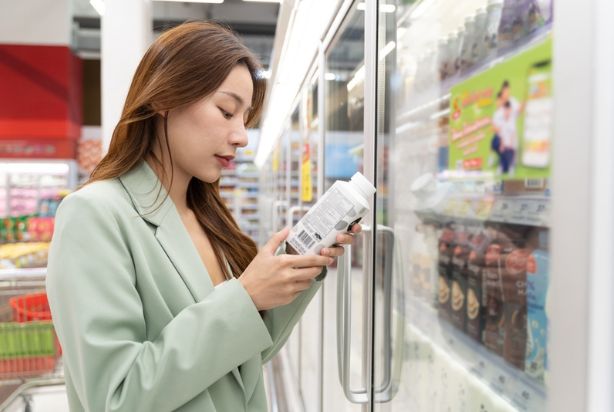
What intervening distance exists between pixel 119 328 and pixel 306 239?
15.1 inches

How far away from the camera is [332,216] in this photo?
1050mm

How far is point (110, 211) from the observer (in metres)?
1.01

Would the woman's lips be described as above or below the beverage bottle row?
above

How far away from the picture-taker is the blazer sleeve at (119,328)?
0.93m

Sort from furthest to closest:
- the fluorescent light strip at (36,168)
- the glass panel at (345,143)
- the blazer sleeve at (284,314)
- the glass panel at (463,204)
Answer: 1. the fluorescent light strip at (36,168)
2. the glass panel at (345,143)
3. the blazer sleeve at (284,314)
4. the glass panel at (463,204)

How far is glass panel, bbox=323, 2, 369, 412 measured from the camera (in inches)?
81.7

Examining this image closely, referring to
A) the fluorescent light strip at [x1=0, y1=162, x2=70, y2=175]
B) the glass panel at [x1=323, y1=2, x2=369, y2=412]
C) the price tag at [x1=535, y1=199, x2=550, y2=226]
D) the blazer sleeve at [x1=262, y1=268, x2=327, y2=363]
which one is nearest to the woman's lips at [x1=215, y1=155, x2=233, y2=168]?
the blazer sleeve at [x1=262, y1=268, x2=327, y2=363]

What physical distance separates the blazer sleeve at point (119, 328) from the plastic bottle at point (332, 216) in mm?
162

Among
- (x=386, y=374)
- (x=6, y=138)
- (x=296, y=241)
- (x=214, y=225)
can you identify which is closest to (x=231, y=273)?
(x=214, y=225)

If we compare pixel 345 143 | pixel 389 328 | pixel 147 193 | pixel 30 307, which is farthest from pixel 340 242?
pixel 30 307

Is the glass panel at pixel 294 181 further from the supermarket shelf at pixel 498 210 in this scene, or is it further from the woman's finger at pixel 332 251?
the woman's finger at pixel 332 251

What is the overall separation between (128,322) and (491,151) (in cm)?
74

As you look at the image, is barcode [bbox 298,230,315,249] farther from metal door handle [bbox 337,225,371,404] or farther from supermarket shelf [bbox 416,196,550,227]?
metal door handle [bbox 337,225,371,404]

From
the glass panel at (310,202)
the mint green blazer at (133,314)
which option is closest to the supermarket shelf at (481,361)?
the mint green blazer at (133,314)
